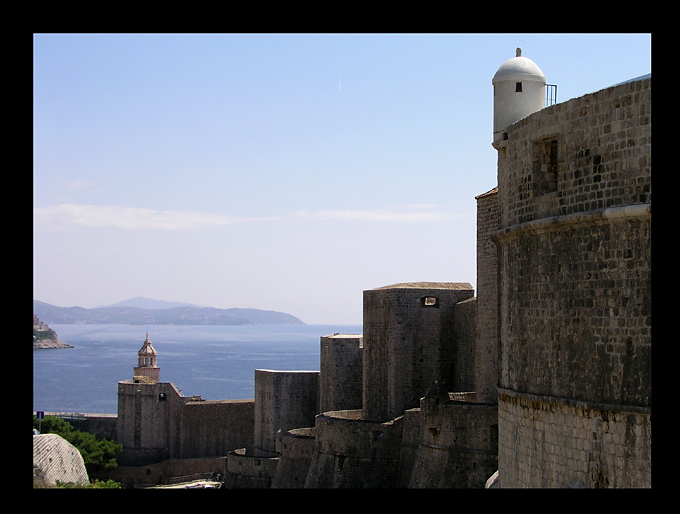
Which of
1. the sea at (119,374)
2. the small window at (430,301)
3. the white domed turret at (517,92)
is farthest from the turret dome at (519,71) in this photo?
the sea at (119,374)

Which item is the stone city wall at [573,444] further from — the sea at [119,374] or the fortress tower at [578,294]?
the sea at [119,374]

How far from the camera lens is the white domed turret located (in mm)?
12164

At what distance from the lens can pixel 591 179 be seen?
8.46 meters

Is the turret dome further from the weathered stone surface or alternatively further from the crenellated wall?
the weathered stone surface

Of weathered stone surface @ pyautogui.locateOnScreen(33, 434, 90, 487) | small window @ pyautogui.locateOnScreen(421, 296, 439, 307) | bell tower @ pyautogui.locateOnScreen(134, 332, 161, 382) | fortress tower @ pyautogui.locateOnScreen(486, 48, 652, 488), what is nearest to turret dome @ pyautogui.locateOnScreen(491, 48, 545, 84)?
fortress tower @ pyautogui.locateOnScreen(486, 48, 652, 488)

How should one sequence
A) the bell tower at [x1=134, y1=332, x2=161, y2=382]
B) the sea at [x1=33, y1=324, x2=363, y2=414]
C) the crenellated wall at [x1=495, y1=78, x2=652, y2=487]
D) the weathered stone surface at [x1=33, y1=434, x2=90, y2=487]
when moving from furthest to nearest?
the sea at [x1=33, y1=324, x2=363, y2=414] < the bell tower at [x1=134, y1=332, x2=161, y2=382] < the weathered stone surface at [x1=33, y1=434, x2=90, y2=487] < the crenellated wall at [x1=495, y1=78, x2=652, y2=487]

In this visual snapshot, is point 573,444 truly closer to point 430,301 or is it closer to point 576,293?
point 576,293

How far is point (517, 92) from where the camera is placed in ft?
40.3

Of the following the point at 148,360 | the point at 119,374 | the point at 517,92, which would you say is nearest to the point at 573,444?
the point at 517,92

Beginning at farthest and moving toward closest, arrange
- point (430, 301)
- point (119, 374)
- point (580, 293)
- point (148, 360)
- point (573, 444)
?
point (119, 374), point (148, 360), point (430, 301), point (573, 444), point (580, 293)

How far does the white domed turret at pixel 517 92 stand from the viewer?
1216 centimetres
